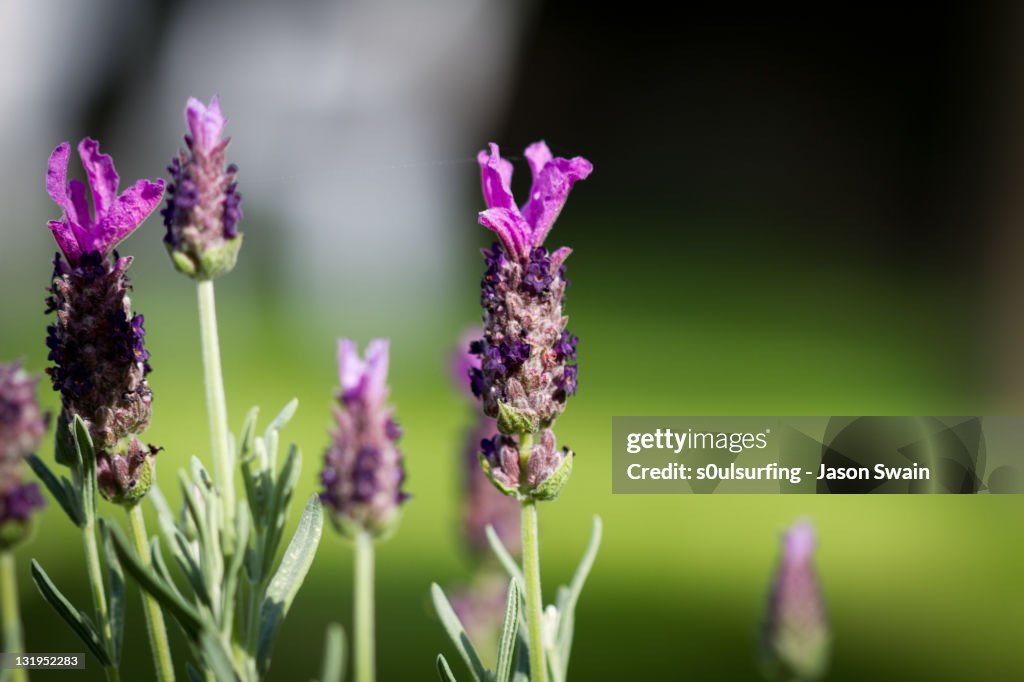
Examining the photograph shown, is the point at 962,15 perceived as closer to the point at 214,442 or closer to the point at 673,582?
the point at 673,582

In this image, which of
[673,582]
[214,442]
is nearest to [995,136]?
[673,582]

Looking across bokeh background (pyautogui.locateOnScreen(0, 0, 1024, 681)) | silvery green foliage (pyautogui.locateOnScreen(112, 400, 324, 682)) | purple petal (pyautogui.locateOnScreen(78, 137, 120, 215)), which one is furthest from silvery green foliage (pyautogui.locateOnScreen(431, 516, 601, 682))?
bokeh background (pyautogui.locateOnScreen(0, 0, 1024, 681))

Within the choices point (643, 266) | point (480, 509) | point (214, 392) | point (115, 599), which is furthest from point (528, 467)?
point (643, 266)

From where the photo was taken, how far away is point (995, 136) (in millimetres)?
3553

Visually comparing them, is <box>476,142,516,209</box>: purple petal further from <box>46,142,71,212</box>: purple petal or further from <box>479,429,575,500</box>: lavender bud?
<box>46,142,71,212</box>: purple petal

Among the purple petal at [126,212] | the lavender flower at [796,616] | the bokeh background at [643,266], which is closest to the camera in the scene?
the purple petal at [126,212]

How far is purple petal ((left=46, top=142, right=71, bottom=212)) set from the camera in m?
0.61

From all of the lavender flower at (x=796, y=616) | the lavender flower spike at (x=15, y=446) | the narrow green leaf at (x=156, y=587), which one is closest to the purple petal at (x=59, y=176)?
the lavender flower spike at (x=15, y=446)

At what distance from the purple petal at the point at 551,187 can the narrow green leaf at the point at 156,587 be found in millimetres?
289

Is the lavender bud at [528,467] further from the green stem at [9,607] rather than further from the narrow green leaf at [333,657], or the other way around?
the green stem at [9,607]

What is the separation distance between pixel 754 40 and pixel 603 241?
150cm

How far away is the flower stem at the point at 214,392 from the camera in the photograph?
570 millimetres

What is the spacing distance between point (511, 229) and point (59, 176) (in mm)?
277

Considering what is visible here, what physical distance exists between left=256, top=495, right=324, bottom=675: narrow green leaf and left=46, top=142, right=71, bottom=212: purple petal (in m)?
0.24
